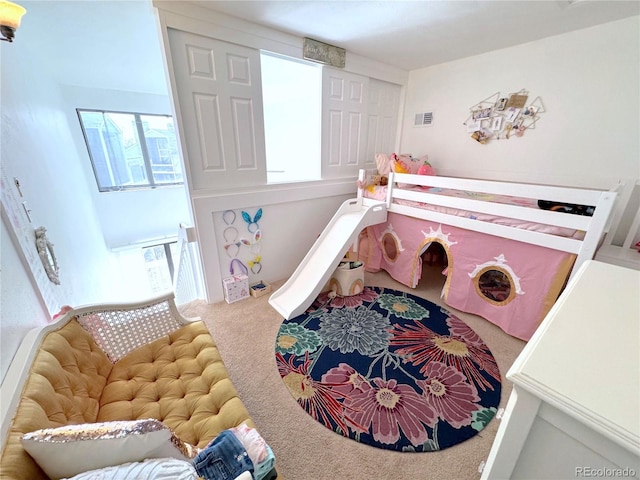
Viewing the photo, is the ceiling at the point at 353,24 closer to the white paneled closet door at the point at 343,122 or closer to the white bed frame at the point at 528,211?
the white paneled closet door at the point at 343,122

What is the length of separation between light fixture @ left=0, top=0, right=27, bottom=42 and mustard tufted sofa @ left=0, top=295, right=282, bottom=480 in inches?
50.9

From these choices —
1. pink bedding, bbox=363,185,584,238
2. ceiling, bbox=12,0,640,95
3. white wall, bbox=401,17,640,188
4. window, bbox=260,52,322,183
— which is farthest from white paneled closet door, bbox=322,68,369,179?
white wall, bbox=401,17,640,188

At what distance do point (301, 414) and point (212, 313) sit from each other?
130 cm

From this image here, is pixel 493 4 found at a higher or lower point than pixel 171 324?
higher

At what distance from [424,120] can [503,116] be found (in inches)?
34.0

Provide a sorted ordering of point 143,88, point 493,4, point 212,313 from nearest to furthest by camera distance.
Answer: point 493,4, point 212,313, point 143,88

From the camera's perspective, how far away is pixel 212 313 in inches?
91.6

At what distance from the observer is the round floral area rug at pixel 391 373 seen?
1371mm

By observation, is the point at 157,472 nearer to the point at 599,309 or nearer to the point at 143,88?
the point at 599,309

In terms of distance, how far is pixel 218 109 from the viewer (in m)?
2.11

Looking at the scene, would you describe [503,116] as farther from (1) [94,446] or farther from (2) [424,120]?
(1) [94,446]

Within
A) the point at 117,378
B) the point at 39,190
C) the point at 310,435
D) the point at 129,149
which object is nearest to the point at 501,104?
the point at 310,435

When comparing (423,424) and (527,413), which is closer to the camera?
(527,413)

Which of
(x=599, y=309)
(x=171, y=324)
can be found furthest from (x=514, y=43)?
(x=171, y=324)
